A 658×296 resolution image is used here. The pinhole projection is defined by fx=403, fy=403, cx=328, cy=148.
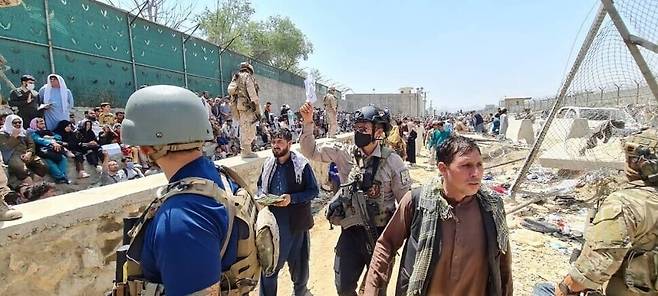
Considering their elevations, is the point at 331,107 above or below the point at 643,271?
above

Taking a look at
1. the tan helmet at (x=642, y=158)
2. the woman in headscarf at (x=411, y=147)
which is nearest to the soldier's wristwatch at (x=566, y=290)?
the tan helmet at (x=642, y=158)

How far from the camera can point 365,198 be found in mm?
2988

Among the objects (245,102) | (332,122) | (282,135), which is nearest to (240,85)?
(245,102)

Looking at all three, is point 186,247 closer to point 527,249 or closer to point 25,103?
point 527,249

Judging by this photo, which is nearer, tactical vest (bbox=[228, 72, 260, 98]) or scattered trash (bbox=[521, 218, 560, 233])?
scattered trash (bbox=[521, 218, 560, 233])

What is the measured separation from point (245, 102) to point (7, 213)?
3.74 metres

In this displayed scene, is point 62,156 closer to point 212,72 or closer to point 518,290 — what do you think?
point 518,290

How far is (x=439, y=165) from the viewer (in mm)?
A: 2150

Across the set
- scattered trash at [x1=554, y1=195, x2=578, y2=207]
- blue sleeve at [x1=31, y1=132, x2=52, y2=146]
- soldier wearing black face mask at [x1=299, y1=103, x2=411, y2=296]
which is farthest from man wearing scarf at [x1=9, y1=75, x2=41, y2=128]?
scattered trash at [x1=554, y1=195, x2=578, y2=207]

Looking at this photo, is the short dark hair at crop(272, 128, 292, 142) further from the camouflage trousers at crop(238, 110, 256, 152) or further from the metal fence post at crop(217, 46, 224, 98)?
the metal fence post at crop(217, 46, 224, 98)

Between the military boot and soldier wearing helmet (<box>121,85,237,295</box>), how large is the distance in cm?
171

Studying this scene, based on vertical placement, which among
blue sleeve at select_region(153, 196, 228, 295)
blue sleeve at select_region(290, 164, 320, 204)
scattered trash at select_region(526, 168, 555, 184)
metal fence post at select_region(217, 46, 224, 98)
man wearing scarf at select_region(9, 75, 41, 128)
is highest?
metal fence post at select_region(217, 46, 224, 98)

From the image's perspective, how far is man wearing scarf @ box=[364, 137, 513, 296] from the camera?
1974 mm

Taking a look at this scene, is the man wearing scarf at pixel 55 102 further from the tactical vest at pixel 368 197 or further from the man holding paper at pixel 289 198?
the tactical vest at pixel 368 197
